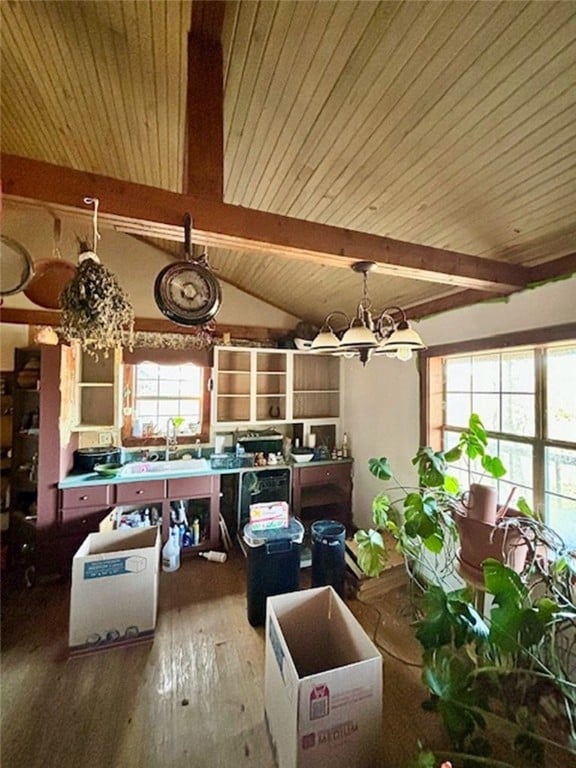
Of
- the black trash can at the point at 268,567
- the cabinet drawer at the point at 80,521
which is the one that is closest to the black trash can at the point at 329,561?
the black trash can at the point at 268,567

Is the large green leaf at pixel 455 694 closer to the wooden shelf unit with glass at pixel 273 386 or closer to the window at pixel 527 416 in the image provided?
the window at pixel 527 416

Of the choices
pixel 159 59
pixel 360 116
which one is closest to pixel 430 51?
pixel 360 116

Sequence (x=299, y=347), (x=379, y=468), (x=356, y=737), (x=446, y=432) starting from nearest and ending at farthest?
1. (x=356, y=737)
2. (x=379, y=468)
3. (x=446, y=432)
4. (x=299, y=347)

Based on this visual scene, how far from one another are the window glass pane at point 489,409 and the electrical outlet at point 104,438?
336 cm

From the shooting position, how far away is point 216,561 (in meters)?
3.26

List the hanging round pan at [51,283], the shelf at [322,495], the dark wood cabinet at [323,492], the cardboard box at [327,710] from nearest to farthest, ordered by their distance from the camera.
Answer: the cardboard box at [327,710]
the hanging round pan at [51,283]
the dark wood cabinet at [323,492]
the shelf at [322,495]

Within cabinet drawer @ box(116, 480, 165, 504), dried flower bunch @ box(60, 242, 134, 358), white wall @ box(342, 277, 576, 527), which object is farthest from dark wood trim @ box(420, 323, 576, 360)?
cabinet drawer @ box(116, 480, 165, 504)

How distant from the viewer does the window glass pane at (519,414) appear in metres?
2.25

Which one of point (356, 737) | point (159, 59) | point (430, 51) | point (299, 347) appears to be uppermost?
point (159, 59)

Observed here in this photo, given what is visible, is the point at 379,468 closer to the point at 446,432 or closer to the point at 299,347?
the point at 446,432

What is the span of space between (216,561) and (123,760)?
175 centimetres

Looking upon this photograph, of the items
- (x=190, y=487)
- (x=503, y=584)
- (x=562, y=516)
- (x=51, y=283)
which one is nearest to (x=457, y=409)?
(x=562, y=516)

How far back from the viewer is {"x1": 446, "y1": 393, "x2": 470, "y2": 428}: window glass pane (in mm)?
2787

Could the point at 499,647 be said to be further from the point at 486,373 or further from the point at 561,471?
the point at 486,373
